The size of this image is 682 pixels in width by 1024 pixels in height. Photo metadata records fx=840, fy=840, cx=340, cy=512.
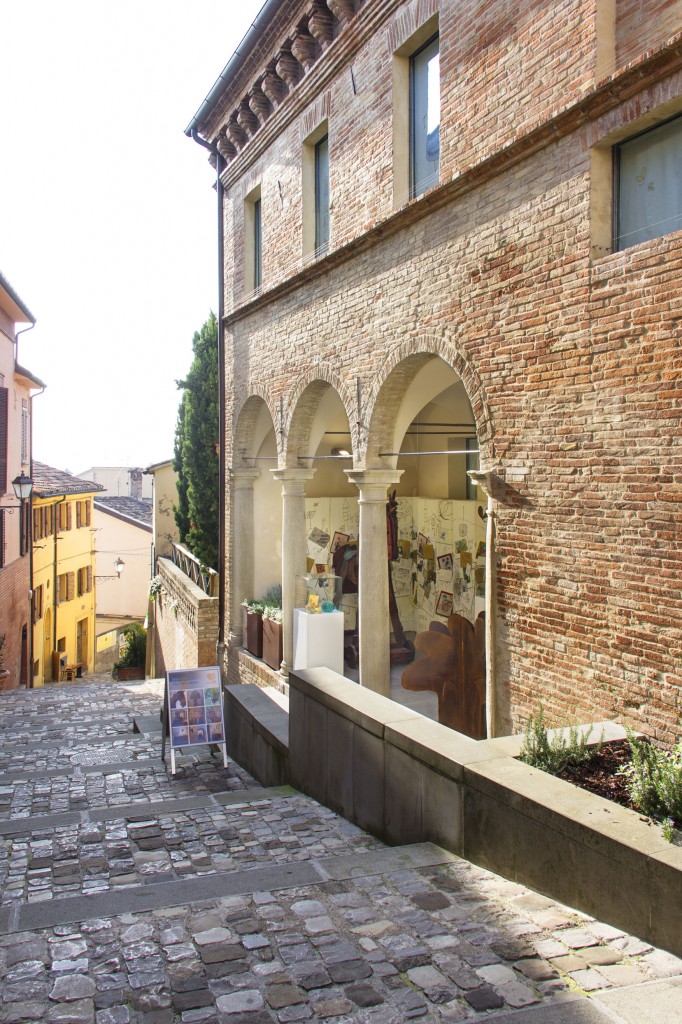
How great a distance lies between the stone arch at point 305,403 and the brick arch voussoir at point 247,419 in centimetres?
95

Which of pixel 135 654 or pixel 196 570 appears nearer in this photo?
pixel 196 570

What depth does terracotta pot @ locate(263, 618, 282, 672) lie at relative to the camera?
41.7ft

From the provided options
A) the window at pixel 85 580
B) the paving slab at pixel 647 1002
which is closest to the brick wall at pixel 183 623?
the paving slab at pixel 647 1002

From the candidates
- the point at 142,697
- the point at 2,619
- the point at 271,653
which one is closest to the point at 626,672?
the point at 271,653

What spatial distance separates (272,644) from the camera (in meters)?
13.0

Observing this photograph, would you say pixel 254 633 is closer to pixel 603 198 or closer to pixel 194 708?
pixel 194 708

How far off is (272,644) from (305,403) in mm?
3817

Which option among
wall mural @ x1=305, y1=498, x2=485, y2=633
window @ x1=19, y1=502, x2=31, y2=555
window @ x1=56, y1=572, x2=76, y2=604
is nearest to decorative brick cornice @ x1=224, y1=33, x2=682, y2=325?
wall mural @ x1=305, y1=498, x2=485, y2=633

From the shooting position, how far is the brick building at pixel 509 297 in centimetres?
579

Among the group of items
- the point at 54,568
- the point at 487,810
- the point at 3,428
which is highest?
the point at 3,428

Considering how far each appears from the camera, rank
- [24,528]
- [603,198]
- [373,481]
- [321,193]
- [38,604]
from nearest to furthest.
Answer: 1. [603,198]
2. [373,481]
3. [321,193]
4. [24,528]
5. [38,604]

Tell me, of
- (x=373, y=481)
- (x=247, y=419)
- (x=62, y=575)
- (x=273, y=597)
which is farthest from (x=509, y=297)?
(x=62, y=575)

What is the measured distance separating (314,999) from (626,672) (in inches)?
134

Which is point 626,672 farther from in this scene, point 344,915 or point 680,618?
point 344,915
